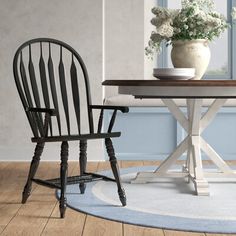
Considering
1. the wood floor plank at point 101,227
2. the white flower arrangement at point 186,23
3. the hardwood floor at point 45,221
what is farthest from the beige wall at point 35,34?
the wood floor plank at point 101,227

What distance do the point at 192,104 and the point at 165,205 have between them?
3.13ft

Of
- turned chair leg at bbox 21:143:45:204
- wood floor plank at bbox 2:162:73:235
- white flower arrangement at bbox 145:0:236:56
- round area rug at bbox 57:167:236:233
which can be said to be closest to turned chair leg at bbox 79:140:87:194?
round area rug at bbox 57:167:236:233

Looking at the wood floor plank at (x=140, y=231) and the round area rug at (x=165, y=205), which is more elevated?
the round area rug at (x=165, y=205)

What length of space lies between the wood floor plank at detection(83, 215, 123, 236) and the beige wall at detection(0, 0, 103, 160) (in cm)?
241

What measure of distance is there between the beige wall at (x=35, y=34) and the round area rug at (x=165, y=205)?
1.47m

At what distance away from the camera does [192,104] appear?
4188mm

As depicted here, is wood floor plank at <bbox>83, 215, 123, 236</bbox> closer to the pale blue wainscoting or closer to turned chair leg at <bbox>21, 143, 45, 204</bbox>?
turned chair leg at <bbox>21, 143, 45, 204</bbox>

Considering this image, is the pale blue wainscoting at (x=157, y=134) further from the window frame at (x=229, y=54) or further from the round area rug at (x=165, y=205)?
the round area rug at (x=165, y=205)

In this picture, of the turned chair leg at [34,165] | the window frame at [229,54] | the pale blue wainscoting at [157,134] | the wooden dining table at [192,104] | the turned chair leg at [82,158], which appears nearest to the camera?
the wooden dining table at [192,104]

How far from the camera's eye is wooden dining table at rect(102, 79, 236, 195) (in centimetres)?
341

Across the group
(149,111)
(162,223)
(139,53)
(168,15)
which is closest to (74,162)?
(149,111)

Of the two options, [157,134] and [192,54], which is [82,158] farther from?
[157,134]

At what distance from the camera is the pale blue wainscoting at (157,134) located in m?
5.59

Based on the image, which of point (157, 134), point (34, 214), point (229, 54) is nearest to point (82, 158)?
point (34, 214)
